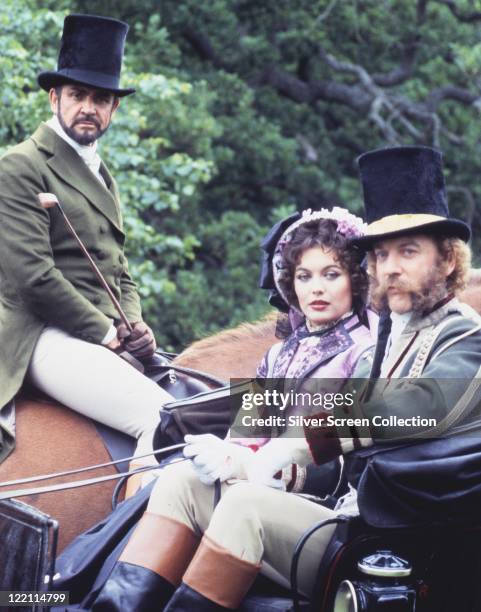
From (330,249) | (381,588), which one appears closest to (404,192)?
(330,249)

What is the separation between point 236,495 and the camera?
395 cm

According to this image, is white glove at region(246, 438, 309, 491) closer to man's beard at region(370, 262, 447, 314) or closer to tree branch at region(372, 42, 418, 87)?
man's beard at region(370, 262, 447, 314)

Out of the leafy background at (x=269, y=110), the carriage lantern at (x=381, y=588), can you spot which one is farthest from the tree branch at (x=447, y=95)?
the carriage lantern at (x=381, y=588)

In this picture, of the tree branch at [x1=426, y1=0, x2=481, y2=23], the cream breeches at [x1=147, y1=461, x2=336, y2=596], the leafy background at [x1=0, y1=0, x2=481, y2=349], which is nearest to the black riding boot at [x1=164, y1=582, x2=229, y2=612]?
the cream breeches at [x1=147, y1=461, x2=336, y2=596]

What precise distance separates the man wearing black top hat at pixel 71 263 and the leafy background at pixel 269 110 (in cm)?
562

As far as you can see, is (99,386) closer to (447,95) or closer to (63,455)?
(63,455)

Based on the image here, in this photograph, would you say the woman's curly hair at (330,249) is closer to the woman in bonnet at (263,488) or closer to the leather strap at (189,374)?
the woman in bonnet at (263,488)

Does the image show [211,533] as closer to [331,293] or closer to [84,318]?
[331,293]

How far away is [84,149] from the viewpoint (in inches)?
215

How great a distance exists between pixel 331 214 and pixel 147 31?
8.61m

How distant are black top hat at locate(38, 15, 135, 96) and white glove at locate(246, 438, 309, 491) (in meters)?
1.90

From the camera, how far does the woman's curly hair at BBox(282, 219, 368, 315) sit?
15.2 ft

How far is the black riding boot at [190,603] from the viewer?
3.90 m

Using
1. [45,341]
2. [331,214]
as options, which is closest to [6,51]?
[45,341]
